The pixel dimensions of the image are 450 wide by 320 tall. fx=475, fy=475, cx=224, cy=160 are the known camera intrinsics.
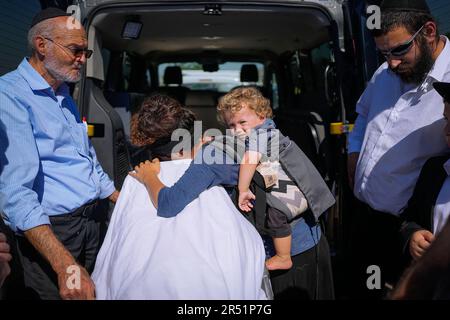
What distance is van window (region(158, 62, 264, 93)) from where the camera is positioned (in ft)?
22.5

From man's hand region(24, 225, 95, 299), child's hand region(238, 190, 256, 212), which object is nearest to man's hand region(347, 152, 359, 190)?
child's hand region(238, 190, 256, 212)

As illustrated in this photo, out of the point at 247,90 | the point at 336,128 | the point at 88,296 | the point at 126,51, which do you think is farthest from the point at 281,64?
the point at 88,296

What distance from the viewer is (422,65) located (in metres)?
2.39

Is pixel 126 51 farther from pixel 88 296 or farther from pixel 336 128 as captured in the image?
pixel 88 296

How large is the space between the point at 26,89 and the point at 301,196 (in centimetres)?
143

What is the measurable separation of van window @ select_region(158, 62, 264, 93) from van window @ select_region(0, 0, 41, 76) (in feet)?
12.6

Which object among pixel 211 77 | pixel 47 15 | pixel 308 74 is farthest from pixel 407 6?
pixel 211 77

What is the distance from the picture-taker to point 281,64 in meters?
6.28

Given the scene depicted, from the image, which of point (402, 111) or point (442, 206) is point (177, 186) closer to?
point (442, 206)

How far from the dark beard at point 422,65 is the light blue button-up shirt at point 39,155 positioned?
1.73m

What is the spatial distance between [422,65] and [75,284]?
6.33 ft

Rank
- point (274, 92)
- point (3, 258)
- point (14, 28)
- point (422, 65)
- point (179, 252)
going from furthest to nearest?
point (274, 92), point (14, 28), point (422, 65), point (3, 258), point (179, 252)

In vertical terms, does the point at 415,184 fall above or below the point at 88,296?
above

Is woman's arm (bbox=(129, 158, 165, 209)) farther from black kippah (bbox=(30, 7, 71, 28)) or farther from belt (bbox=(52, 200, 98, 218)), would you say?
black kippah (bbox=(30, 7, 71, 28))
